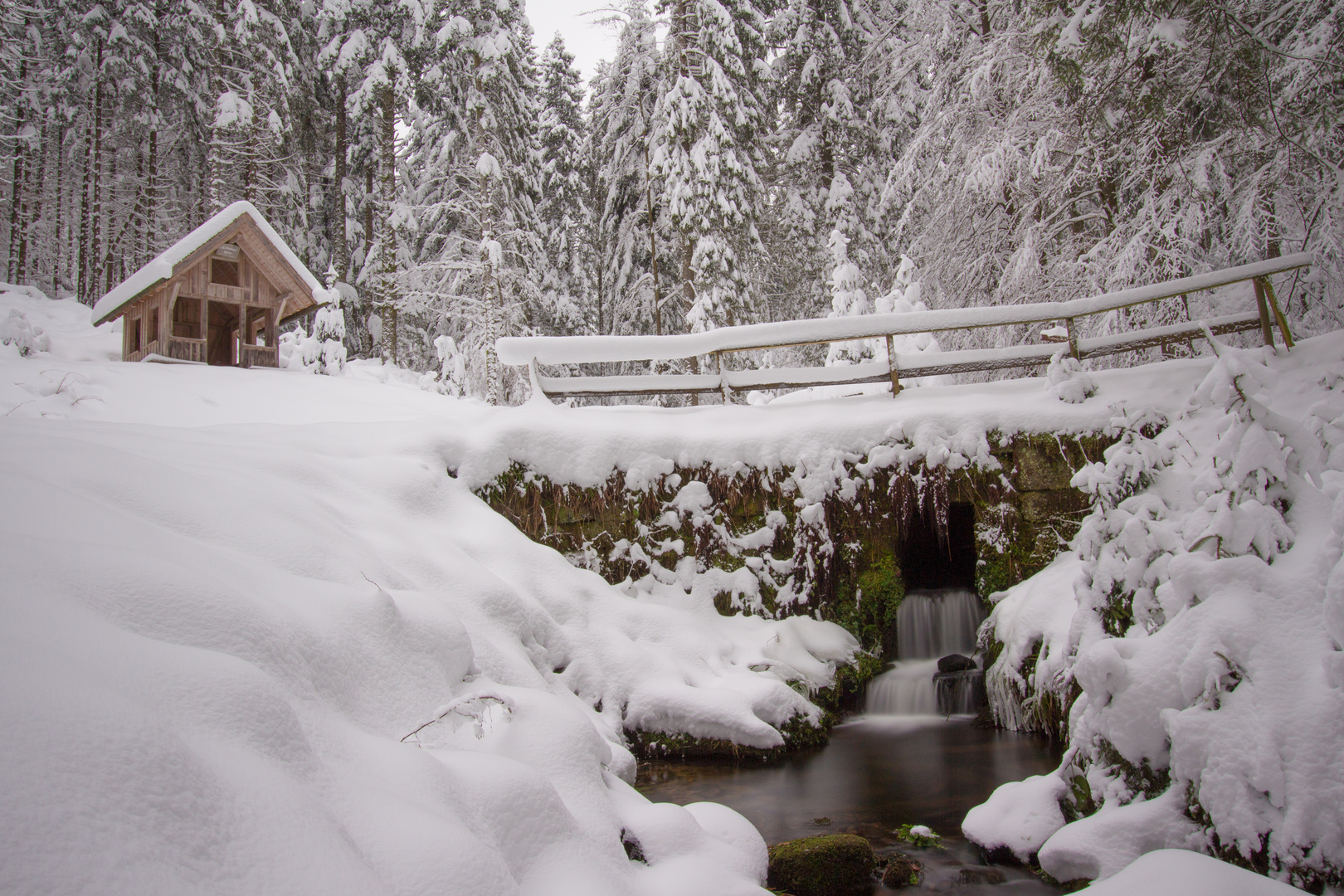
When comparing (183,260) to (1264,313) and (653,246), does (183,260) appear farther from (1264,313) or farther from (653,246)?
(1264,313)

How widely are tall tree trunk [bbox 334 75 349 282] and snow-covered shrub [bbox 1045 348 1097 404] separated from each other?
20626mm

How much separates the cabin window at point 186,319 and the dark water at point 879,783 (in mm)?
14282

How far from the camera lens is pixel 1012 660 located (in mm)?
6230

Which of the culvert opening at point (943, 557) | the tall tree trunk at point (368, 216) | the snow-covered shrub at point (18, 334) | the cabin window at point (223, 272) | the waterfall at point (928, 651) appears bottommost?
the waterfall at point (928, 651)

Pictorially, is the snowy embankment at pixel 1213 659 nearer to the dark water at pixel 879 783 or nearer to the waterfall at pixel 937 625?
the dark water at pixel 879 783

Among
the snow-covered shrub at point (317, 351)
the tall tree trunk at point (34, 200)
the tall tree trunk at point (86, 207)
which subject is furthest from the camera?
the tall tree trunk at point (34, 200)

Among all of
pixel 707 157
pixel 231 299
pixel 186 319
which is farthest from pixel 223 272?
pixel 707 157

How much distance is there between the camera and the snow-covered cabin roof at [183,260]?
1302 cm

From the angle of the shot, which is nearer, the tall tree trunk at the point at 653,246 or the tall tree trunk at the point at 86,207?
the tall tree trunk at the point at 653,246

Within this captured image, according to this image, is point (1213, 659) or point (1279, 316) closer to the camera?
point (1213, 659)

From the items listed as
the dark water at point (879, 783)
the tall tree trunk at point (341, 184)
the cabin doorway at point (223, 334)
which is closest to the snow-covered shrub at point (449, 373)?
the cabin doorway at point (223, 334)

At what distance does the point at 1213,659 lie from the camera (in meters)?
3.54

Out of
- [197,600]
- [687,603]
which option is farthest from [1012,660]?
[197,600]

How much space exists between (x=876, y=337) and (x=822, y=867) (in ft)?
18.9
